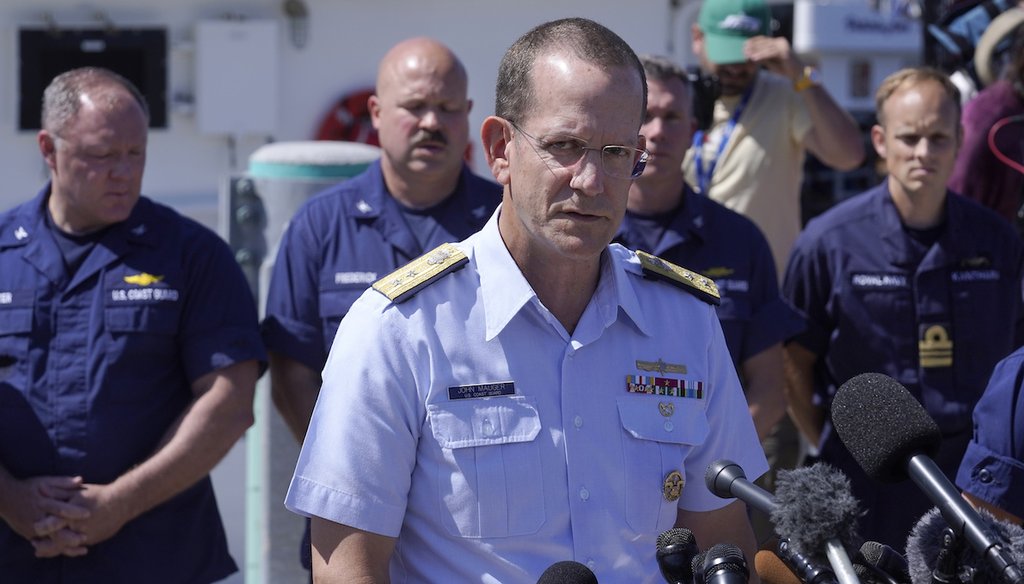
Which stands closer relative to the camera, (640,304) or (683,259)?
(640,304)

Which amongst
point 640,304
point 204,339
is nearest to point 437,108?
point 204,339

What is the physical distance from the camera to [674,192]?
4453mm

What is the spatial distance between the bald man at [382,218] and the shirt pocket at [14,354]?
73cm

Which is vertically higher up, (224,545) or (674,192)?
(674,192)

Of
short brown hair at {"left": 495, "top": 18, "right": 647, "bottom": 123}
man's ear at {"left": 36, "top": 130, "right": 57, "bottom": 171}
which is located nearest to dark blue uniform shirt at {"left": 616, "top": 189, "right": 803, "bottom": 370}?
man's ear at {"left": 36, "top": 130, "right": 57, "bottom": 171}

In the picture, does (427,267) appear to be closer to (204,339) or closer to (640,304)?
(640,304)

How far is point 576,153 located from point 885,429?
30.5 inches

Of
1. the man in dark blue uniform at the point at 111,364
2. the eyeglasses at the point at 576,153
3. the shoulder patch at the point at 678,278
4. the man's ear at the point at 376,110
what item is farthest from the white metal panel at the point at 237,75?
the eyeglasses at the point at 576,153

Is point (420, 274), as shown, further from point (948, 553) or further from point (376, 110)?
point (376, 110)

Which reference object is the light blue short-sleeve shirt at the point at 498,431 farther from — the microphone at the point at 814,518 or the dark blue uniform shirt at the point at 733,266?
the dark blue uniform shirt at the point at 733,266

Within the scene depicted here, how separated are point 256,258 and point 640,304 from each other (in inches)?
119

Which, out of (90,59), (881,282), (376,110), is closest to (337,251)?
(376,110)

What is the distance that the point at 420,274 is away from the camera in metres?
2.41

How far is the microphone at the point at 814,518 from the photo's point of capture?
1.67 metres
